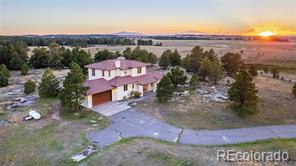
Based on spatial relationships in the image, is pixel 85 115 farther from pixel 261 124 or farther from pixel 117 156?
pixel 261 124

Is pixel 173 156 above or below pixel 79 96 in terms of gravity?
below

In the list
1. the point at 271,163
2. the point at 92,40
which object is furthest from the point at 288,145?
the point at 92,40

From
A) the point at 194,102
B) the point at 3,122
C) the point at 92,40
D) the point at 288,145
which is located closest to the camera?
the point at 288,145

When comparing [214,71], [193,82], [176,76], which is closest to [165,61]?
[214,71]

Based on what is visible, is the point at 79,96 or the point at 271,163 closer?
the point at 271,163

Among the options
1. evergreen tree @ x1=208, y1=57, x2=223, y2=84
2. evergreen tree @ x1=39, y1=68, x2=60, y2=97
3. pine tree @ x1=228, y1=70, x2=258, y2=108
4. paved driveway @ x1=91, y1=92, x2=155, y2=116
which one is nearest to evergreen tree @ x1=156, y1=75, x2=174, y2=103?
paved driveway @ x1=91, y1=92, x2=155, y2=116

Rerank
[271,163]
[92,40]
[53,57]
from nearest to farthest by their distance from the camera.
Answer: [271,163] < [53,57] < [92,40]

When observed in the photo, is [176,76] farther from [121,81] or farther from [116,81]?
[116,81]

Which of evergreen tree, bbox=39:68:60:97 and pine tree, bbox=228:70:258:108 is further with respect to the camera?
evergreen tree, bbox=39:68:60:97

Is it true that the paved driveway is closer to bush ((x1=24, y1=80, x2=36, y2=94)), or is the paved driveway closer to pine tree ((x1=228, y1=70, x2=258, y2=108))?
pine tree ((x1=228, y1=70, x2=258, y2=108))
